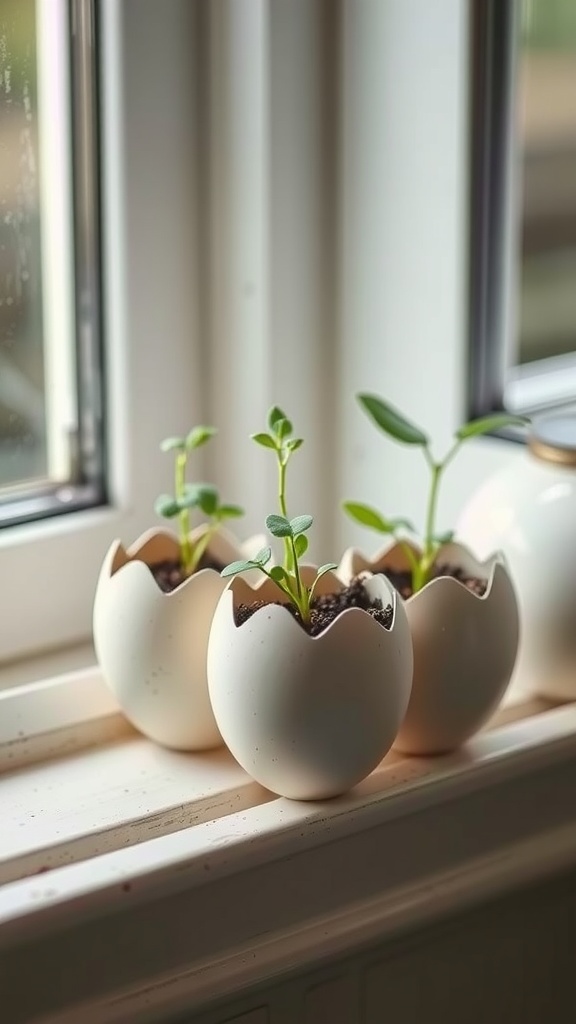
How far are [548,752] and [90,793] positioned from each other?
0.25 meters

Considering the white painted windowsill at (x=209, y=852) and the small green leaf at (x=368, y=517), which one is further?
the small green leaf at (x=368, y=517)

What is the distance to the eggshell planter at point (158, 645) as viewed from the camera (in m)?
0.80

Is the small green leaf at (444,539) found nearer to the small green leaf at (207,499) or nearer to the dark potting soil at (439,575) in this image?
the dark potting soil at (439,575)

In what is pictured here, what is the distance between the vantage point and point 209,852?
28.3 inches

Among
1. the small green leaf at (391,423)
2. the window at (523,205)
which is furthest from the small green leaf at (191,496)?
the window at (523,205)

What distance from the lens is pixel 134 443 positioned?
100 cm

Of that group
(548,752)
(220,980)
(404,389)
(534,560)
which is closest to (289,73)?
(404,389)

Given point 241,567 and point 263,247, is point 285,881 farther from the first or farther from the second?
point 263,247

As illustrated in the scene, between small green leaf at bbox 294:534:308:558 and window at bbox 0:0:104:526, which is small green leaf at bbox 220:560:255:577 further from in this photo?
window at bbox 0:0:104:526

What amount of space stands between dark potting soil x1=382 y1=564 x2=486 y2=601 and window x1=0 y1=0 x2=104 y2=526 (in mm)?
236

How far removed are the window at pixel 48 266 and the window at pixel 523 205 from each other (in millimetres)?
244

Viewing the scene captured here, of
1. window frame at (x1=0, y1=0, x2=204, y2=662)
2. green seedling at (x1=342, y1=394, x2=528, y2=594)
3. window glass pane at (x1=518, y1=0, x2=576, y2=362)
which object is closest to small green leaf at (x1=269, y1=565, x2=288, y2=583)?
green seedling at (x1=342, y1=394, x2=528, y2=594)

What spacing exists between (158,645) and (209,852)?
0.41 feet

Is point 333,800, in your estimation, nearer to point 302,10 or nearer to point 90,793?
point 90,793
